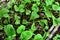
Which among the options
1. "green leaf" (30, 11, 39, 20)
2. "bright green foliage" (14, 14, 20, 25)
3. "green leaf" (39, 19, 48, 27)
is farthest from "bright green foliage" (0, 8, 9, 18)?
"green leaf" (39, 19, 48, 27)

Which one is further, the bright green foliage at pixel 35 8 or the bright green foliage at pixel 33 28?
the bright green foliage at pixel 35 8

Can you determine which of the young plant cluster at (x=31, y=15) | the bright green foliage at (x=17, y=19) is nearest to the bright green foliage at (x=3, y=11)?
the young plant cluster at (x=31, y=15)

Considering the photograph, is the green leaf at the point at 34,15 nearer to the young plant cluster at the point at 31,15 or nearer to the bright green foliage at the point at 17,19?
the young plant cluster at the point at 31,15

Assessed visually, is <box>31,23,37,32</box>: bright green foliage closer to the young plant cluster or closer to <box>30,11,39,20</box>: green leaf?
the young plant cluster

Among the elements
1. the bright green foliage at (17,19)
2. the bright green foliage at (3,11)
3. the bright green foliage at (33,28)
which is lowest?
the bright green foliage at (33,28)

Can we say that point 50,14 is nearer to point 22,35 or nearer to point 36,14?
point 36,14

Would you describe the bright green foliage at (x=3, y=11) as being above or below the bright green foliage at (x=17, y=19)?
above

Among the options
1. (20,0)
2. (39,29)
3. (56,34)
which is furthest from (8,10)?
(56,34)

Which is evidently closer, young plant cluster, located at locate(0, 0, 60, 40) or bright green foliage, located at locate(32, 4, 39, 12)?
young plant cluster, located at locate(0, 0, 60, 40)
